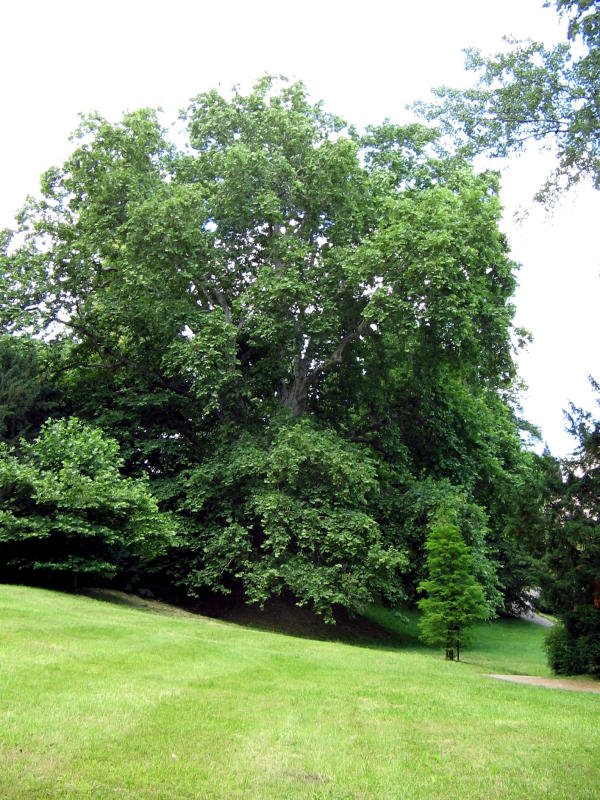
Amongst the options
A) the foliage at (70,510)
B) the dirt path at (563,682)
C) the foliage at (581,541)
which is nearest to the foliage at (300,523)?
the foliage at (70,510)

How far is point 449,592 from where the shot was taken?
55.1ft

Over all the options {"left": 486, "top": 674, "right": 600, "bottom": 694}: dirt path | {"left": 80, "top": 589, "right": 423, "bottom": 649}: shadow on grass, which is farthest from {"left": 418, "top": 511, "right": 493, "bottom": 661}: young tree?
{"left": 80, "top": 589, "right": 423, "bottom": 649}: shadow on grass

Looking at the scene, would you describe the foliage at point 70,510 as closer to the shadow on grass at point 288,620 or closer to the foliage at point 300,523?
the shadow on grass at point 288,620

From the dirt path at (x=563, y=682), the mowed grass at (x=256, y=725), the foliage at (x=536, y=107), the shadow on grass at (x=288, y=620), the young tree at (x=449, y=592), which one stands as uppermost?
the foliage at (x=536, y=107)

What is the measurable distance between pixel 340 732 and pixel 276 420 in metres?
16.0

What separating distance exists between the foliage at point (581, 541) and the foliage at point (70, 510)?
10756 millimetres

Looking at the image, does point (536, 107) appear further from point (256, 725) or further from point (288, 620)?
point (288, 620)

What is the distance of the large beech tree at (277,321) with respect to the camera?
68.9 ft

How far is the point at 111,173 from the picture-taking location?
23719 millimetres

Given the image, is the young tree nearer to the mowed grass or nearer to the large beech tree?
the large beech tree

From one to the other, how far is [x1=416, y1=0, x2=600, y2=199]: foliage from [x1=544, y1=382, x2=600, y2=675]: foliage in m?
4.47

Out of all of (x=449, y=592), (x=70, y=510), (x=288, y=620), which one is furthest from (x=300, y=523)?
(x=70, y=510)

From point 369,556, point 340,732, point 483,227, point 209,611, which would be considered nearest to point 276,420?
point 369,556

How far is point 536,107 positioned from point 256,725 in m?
10.4
